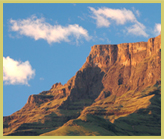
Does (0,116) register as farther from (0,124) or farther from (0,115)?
(0,124)

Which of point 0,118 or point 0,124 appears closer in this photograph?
point 0,118

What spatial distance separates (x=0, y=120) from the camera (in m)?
192

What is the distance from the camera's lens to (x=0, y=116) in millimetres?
181625

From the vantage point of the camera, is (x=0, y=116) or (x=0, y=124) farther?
(x=0, y=124)

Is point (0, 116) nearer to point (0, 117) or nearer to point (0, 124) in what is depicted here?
point (0, 117)

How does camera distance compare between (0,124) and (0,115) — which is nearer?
(0,115)

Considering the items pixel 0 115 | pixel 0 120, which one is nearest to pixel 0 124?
pixel 0 120

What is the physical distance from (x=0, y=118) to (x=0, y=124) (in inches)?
581

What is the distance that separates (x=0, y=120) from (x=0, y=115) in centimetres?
1209

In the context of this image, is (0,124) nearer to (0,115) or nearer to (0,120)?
(0,120)

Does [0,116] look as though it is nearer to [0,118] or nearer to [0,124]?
[0,118]

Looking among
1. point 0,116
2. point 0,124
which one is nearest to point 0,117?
point 0,116

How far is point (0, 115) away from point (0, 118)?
16.7ft

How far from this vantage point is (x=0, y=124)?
19875 centimetres
